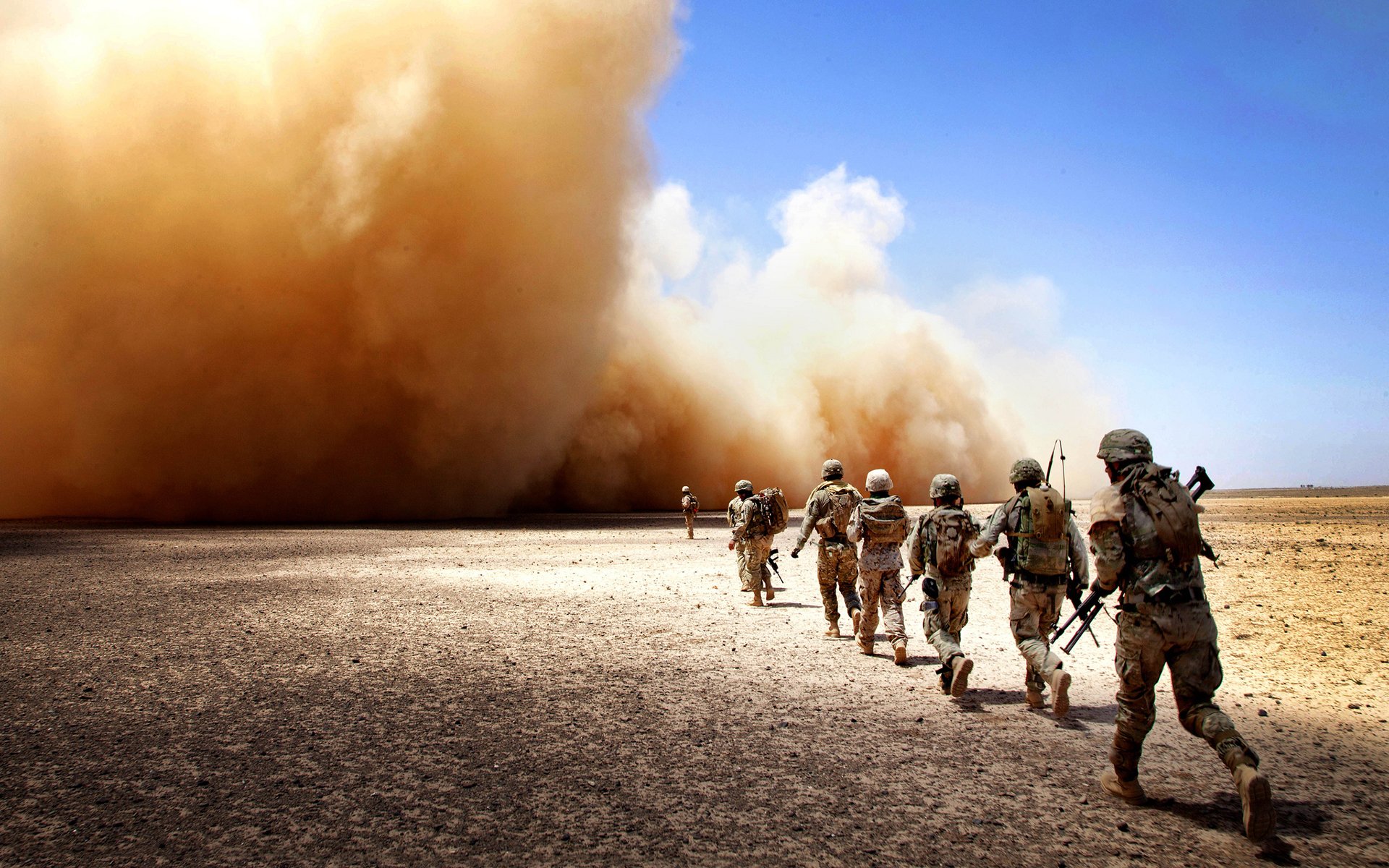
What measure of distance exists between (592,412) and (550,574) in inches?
950

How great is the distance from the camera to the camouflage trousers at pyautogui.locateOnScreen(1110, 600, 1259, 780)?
3.91 m

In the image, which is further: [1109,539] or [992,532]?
[992,532]

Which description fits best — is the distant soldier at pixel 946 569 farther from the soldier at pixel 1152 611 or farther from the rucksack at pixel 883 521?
the soldier at pixel 1152 611

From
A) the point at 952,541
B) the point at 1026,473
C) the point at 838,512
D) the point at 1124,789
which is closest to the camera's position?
the point at 1124,789

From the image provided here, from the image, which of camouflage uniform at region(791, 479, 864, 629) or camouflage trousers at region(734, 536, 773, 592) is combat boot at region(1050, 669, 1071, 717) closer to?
camouflage uniform at region(791, 479, 864, 629)

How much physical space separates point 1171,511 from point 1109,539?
304 millimetres

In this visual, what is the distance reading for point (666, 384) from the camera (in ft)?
126

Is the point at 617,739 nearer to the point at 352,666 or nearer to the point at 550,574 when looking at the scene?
the point at 352,666

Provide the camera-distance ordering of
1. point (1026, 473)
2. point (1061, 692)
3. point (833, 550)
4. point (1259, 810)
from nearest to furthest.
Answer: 1. point (1259, 810)
2. point (1061, 692)
3. point (1026, 473)
4. point (833, 550)

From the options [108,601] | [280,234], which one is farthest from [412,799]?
[280,234]

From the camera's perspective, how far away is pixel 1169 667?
389 cm

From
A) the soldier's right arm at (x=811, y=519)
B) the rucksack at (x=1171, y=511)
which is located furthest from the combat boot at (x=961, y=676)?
the soldier's right arm at (x=811, y=519)

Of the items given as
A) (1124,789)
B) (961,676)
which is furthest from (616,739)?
(1124,789)

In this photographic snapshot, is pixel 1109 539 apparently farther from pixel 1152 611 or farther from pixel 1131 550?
pixel 1152 611
